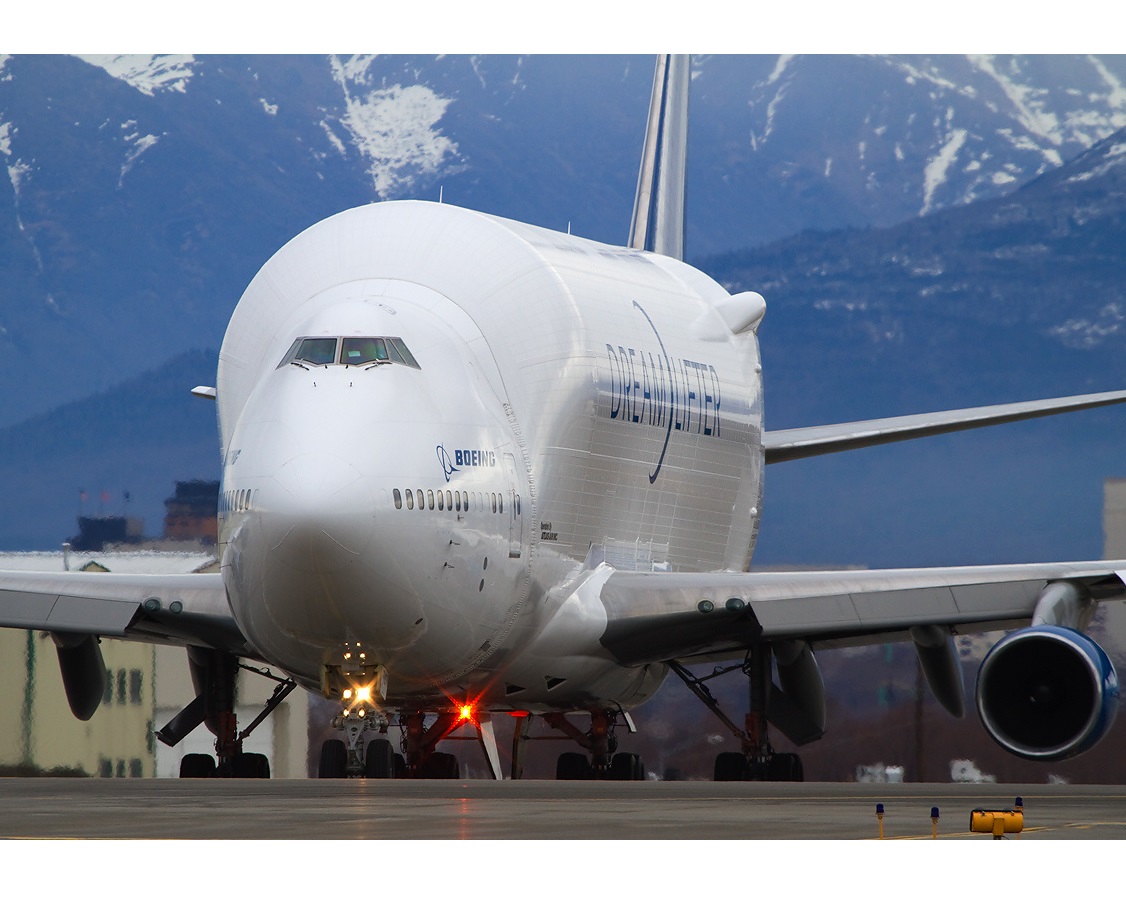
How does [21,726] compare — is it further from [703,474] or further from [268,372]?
[268,372]

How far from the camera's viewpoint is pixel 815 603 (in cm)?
2002

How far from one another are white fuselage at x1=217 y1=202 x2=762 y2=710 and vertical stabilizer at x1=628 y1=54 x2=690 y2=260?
3.40m

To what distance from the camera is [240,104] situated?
7056cm

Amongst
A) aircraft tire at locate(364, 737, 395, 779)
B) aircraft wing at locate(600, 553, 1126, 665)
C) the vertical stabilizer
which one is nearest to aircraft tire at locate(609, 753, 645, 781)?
aircraft wing at locate(600, 553, 1126, 665)

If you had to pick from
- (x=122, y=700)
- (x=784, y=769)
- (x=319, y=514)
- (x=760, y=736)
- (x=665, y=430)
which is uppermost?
(x=665, y=430)

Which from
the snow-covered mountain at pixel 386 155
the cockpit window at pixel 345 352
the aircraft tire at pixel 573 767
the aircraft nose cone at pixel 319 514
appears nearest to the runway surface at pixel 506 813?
the aircraft nose cone at pixel 319 514

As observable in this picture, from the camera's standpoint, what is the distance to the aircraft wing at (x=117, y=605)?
20406mm

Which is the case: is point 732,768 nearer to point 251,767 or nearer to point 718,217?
point 251,767

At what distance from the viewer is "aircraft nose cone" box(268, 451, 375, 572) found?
1617 centimetres

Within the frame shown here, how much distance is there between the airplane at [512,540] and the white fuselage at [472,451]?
0.04 metres

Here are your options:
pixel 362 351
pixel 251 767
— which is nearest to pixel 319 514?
pixel 362 351

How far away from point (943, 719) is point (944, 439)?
1204 cm

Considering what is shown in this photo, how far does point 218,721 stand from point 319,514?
6623 mm

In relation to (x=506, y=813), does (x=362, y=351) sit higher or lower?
higher
